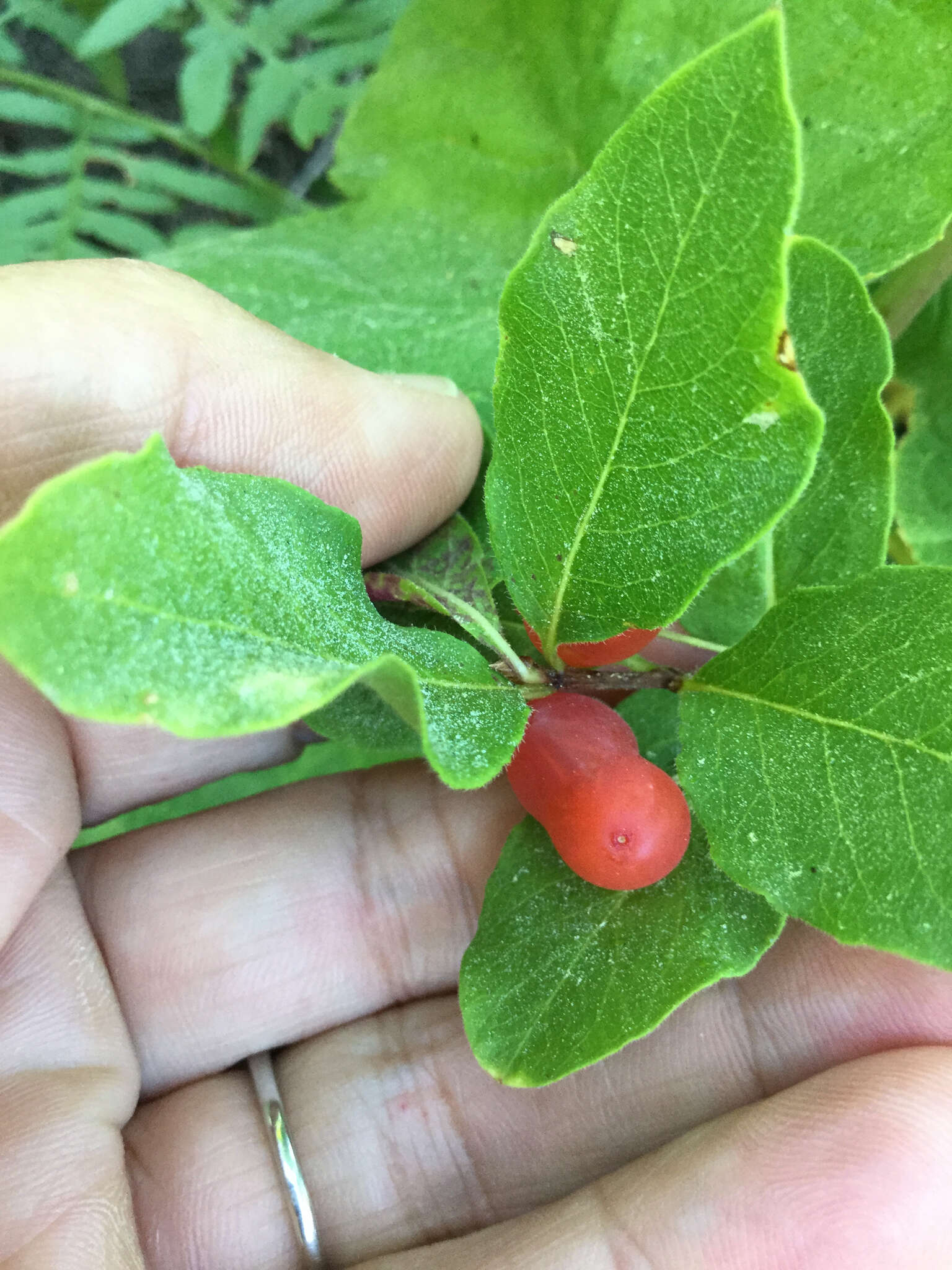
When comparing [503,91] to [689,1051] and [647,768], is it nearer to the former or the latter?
[647,768]

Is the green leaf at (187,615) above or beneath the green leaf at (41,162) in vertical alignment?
above

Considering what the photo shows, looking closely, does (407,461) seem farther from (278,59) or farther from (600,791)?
(278,59)

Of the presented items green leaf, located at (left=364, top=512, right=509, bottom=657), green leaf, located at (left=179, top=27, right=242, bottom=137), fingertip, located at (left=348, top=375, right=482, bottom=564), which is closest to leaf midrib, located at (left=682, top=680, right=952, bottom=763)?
green leaf, located at (left=364, top=512, right=509, bottom=657)

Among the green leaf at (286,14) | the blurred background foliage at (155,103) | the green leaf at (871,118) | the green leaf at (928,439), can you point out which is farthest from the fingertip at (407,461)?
the green leaf at (286,14)

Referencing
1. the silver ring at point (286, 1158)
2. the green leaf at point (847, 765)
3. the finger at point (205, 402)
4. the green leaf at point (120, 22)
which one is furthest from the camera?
the green leaf at point (120, 22)

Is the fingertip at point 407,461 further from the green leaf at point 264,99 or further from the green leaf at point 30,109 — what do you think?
the green leaf at point 30,109
